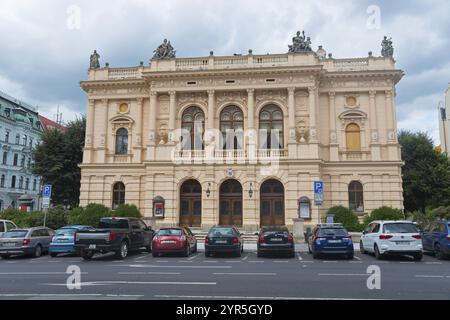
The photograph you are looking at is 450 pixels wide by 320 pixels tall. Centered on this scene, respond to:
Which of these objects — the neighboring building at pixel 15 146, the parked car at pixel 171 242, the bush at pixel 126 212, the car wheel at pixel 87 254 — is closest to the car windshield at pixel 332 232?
the parked car at pixel 171 242

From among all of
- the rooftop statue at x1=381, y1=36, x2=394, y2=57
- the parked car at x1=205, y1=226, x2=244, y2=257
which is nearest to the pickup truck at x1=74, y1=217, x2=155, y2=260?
the parked car at x1=205, y1=226, x2=244, y2=257

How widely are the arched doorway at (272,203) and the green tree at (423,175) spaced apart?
48.0 feet

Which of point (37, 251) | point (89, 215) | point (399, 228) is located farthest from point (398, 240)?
point (89, 215)

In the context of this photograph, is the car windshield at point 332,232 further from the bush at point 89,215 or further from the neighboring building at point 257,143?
the bush at point 89,215

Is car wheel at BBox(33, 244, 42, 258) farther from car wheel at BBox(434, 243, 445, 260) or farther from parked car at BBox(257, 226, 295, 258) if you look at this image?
car wheel at BBox(434, 243, 445, 260)

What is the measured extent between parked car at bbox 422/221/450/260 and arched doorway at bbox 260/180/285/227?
14.0 meters

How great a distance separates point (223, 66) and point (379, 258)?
22.3 meters

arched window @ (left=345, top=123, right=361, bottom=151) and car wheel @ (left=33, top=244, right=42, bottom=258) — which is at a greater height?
arched window @ (left=345, top=123, right=361, bottom=151)

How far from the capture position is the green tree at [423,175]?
1476 inches

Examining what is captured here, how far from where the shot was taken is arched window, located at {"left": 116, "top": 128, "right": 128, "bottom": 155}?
36.8 m

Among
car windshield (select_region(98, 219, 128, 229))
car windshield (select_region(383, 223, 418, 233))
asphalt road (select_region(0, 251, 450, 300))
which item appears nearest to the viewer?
asphalt road (select_region(0, 251, 450, 300))

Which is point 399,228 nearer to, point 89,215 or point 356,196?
point 356,196
